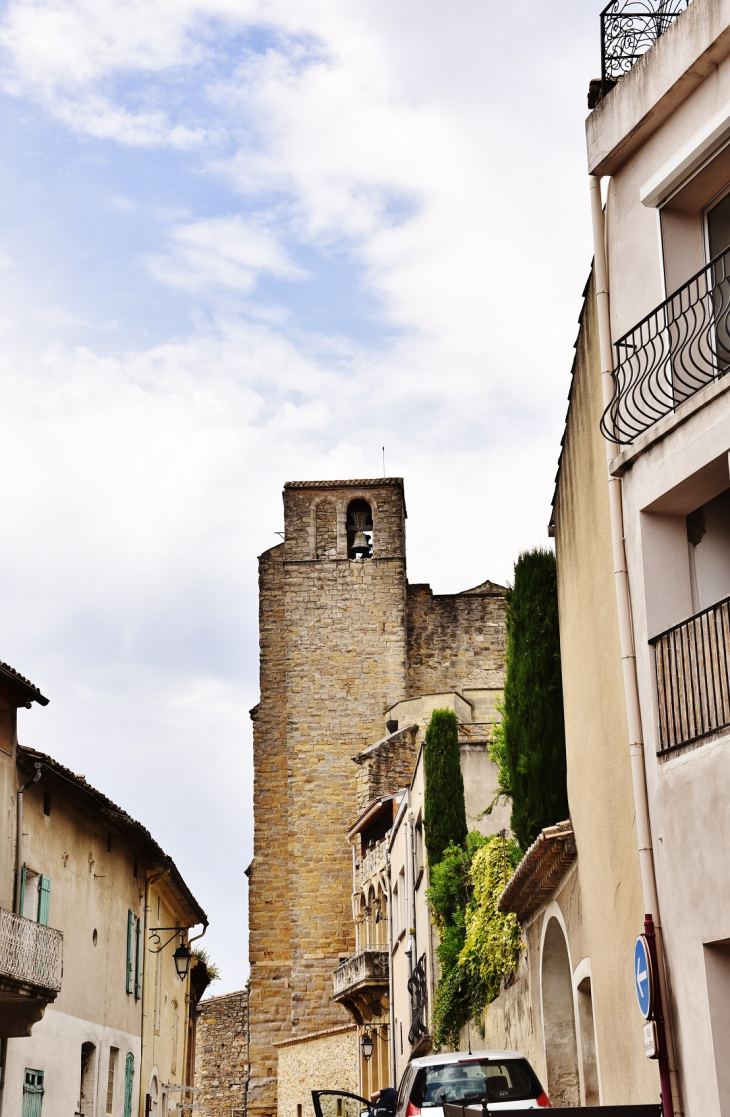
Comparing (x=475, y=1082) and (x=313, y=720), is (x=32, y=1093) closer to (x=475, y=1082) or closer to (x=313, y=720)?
(x=475, y=1082)

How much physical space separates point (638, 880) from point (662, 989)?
0.92 meters

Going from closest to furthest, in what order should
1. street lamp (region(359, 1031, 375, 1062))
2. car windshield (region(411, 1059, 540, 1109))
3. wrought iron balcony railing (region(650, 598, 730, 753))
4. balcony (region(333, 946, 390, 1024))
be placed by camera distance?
wrought iron balcony railing (region(650, 598, 730, 753))
car windshield (region(411, 1059, 540, 1109))
street lamp (region(359, 1031, 375, 1062))
balcony (region(333, 946, 390, 1024))

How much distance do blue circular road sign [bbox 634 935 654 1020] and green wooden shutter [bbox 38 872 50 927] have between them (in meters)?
12.3

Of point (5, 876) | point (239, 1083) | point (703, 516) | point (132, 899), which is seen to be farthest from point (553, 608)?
point (239, 1083)

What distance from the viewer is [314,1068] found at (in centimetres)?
3441

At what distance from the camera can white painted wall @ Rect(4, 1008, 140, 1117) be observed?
1794 cm

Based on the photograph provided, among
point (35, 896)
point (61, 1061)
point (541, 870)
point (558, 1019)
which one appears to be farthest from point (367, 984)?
point (541, 870)

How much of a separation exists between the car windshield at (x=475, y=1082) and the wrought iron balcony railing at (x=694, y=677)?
3.01 metres

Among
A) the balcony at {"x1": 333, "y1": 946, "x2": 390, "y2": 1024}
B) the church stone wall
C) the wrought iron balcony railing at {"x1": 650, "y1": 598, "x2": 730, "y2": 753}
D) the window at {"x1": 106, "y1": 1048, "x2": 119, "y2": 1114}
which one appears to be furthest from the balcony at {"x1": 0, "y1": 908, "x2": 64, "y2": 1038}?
the church stone wall

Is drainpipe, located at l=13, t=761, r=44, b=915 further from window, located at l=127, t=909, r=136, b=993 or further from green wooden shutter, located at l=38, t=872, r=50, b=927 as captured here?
window, located at l=127, t=909, r=136, b=993

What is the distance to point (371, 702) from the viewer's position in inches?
1582

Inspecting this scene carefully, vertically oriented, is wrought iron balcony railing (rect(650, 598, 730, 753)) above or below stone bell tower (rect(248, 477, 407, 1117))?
below

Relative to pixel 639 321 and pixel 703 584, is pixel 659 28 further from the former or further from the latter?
pixel 703 584

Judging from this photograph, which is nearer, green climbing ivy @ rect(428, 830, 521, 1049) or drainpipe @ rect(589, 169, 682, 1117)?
drainpipe @ rect(589, 169, 682, 1117)
